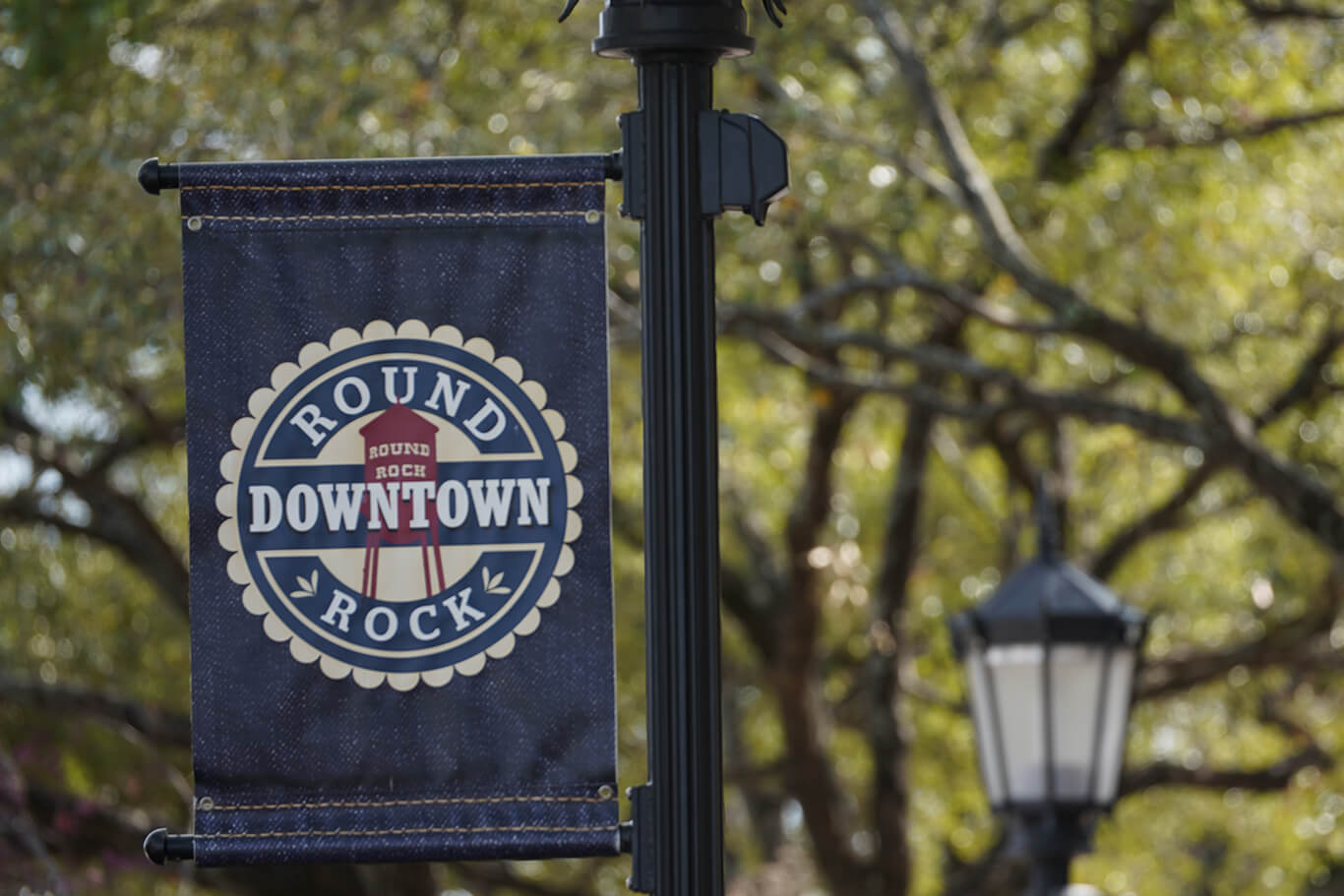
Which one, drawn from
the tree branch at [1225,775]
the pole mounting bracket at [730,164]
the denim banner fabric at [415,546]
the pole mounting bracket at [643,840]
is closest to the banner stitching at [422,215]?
the denim banner fabric at [415,546]

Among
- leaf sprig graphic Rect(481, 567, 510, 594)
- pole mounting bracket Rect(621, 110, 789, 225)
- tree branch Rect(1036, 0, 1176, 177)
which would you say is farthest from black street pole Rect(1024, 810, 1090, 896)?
tree branch Rect(1036, 0, 1176, 177)

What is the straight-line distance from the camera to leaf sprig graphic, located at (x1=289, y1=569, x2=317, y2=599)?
331cm

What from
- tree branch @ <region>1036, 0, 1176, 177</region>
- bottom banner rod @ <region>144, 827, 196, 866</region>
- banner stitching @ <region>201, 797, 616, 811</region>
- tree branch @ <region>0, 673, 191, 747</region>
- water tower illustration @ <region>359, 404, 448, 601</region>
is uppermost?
tree branch @ <region>1036, 0, 1176, 177</region>

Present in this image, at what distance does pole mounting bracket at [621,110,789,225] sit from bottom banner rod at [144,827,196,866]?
1312mm

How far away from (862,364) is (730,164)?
10.8m

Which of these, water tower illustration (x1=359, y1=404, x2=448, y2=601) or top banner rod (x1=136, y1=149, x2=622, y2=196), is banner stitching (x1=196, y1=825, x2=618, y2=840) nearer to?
water tower illustration (x1=359, y1=404, x2=448, y2=601)

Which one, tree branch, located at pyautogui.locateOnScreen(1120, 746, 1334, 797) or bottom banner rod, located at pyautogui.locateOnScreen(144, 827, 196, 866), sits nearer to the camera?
bottom banner rod, located at pyautogui.locateOnScreen(144, 827, 196, 866)

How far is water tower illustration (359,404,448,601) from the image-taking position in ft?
10.8

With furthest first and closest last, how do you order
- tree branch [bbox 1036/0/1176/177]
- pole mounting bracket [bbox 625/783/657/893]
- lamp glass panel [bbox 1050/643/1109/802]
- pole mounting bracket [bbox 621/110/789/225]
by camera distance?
tree branch [bbox 1036/0/1176/177], lamp glass panel [bbox 1050/643/1109/802], pole mounting bracket [bbox 621/110/789/225], pole mounting bracket [bbox 625/783/657/893]

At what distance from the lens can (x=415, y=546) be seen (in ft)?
10.8

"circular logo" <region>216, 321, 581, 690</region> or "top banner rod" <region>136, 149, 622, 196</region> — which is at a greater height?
"top banner rod" <region>136, 149, 622, 196</region>

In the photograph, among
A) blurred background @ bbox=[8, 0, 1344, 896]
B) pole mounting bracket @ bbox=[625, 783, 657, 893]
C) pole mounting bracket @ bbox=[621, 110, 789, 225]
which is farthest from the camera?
blurred background @ bbox=[8, 0, 1344, 896]

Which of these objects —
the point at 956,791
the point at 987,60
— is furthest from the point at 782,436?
the point at 987,60

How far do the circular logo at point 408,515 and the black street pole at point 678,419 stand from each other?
0.83 ft
